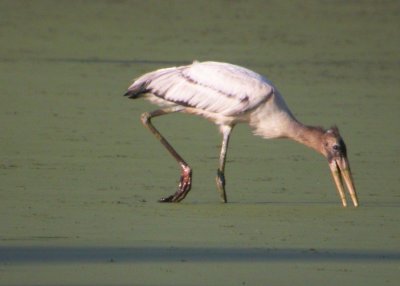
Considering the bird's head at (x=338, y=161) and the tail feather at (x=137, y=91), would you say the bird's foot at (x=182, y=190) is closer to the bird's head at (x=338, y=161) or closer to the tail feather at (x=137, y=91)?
the tail feather at (x=137, y=91)

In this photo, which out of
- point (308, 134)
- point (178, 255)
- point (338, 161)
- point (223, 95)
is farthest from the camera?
point (308, 134)

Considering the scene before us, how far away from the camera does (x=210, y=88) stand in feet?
39.0

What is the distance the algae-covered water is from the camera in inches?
353

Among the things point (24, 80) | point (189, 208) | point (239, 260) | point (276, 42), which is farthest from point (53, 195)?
point (276, 42)

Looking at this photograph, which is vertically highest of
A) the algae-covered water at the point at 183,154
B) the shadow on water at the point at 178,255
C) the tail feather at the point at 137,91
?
the shadow on water at the point at 178,255

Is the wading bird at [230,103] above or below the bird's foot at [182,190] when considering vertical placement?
above

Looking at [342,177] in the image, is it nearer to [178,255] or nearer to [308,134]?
[308,134]

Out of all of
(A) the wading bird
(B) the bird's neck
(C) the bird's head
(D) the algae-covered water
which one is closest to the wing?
(A) the wading bird

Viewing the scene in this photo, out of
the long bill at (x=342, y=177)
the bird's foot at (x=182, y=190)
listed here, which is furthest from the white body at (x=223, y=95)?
the bird's foot at (x=182, y=190)

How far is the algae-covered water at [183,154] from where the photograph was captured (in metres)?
8.97

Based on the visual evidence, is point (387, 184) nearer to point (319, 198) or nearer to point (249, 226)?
point (319, 198)

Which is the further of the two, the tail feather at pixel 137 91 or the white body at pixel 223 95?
the tail feather at pixel 137 91

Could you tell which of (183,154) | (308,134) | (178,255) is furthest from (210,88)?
(178,255)

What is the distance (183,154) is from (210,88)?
2224mm
